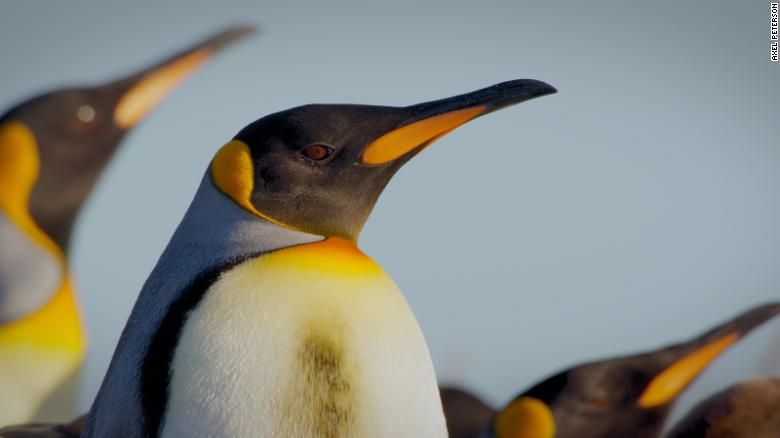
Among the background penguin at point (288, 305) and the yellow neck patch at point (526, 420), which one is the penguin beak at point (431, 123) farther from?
the yellow neck patch at point (526, 420)

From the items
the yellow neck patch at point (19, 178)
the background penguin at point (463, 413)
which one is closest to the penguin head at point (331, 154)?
the yellow neck patch at point (19, 178)

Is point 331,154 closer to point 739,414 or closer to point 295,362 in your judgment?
point 295,362

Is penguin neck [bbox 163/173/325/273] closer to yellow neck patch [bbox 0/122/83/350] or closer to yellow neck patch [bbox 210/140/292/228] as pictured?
yellow neck patch [bbox 210/140/292/228]

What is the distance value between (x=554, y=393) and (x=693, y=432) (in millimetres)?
647

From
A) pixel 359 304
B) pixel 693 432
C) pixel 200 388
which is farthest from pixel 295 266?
pixel 693 432

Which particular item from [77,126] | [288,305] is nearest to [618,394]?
[288,305]

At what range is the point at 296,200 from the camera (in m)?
1.41

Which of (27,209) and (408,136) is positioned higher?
(408,136)

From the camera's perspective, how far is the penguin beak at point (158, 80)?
10.1 ft

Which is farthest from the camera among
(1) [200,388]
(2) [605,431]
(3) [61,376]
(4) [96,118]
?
(4) [96,118]

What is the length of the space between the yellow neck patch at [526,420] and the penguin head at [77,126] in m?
1.34

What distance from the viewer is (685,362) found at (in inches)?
102

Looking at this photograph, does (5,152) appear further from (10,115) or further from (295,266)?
(295,266)

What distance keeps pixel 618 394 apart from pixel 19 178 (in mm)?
1715
